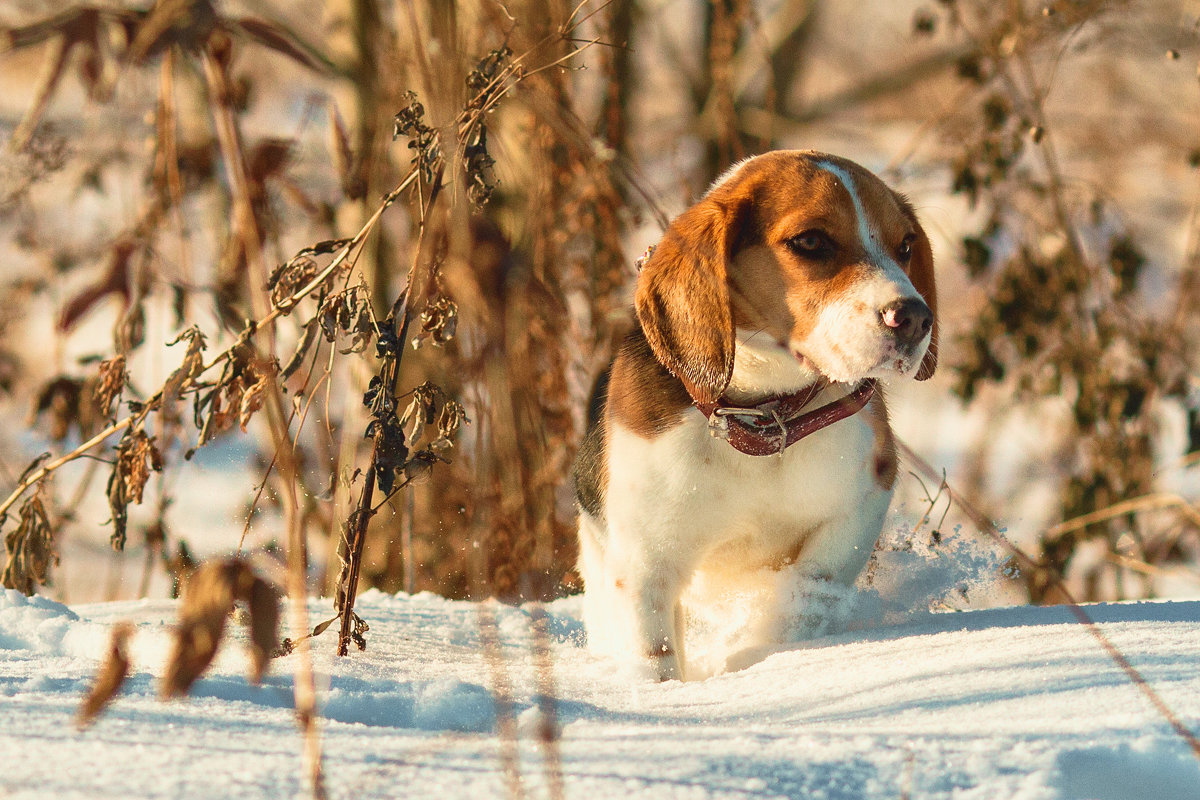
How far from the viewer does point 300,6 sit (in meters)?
9.59

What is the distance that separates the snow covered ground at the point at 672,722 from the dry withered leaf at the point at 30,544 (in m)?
0.10

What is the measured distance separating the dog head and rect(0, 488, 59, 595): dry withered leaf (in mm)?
1322

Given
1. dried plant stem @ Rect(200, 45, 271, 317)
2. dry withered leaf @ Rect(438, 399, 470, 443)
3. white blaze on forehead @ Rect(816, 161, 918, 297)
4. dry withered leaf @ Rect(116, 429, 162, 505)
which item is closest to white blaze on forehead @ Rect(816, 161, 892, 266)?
white blaze on forehead @ Rect(816, 161, 918, 297)

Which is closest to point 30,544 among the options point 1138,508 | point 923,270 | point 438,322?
point 438,322

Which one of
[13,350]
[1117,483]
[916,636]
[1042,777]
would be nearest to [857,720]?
[1042,777]

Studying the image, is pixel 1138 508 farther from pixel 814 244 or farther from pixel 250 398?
pixel 250 398

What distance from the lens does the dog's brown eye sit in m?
2.45

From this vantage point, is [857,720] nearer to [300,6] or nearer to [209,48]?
[209,48]

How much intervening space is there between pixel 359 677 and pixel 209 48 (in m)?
1.28

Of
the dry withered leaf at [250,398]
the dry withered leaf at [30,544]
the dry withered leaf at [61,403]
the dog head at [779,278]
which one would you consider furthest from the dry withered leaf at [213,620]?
the dry withered leaf at [61,403]

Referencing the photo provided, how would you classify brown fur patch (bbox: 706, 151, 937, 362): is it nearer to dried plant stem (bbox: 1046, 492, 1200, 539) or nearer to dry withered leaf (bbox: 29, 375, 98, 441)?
dried plant stem (bbox: 1046, 492, 1200, 539)

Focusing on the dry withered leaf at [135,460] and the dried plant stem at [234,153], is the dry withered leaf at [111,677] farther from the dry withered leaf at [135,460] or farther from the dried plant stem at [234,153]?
the dry withered leaf at [135,460]

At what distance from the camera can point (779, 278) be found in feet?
8.12

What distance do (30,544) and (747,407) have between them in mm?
1518
